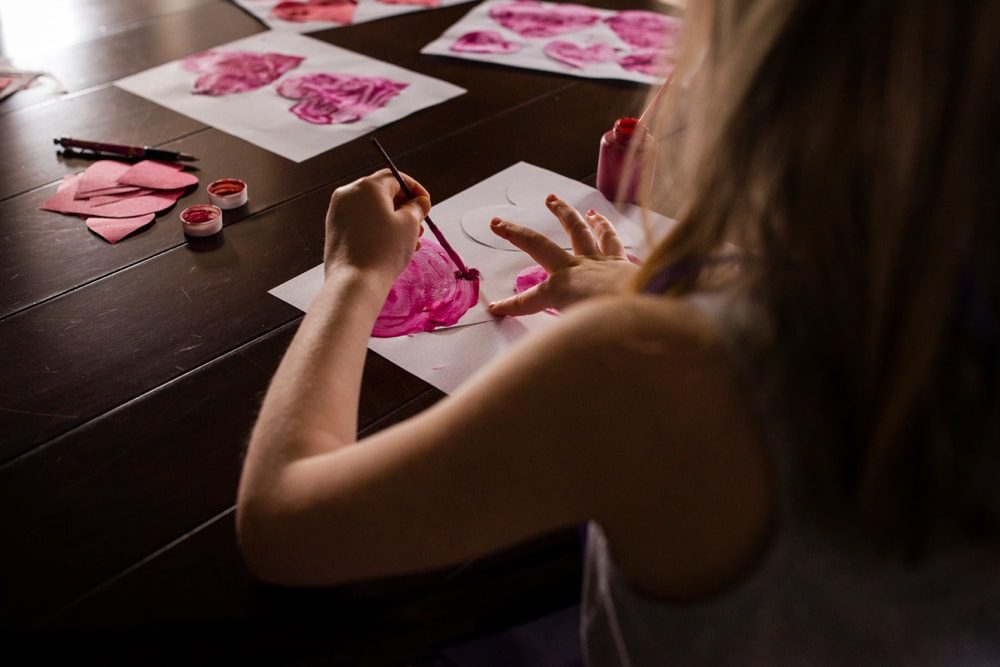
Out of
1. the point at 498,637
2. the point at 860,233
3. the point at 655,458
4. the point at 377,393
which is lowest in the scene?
the point at 498,637

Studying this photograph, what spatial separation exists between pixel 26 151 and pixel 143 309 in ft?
1.54

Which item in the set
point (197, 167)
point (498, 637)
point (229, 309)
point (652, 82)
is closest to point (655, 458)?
point (498, 637)

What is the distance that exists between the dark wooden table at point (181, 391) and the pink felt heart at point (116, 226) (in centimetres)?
1

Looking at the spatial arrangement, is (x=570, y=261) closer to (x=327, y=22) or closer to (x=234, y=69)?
(x=234, y=69)

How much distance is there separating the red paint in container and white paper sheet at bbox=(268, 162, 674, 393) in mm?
24

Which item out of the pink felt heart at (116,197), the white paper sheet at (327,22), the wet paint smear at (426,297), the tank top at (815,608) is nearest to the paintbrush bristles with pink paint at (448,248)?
the wet paint smear at (426,297)

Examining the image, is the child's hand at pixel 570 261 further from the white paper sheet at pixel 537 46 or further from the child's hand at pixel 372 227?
the white paper sheet at pixel 537 46

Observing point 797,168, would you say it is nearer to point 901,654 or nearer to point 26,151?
point 901,654

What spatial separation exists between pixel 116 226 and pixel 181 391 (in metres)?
0.35

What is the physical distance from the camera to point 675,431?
502mm

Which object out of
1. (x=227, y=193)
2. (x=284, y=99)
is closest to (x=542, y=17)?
(x=284, y=99)

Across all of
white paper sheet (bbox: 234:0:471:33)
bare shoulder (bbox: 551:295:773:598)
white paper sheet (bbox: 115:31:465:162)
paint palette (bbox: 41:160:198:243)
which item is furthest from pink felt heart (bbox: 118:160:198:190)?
bare shoulder (bbox: 551:295:773:598)

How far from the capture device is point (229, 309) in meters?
0.93

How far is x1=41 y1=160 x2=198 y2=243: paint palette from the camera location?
1.08m
